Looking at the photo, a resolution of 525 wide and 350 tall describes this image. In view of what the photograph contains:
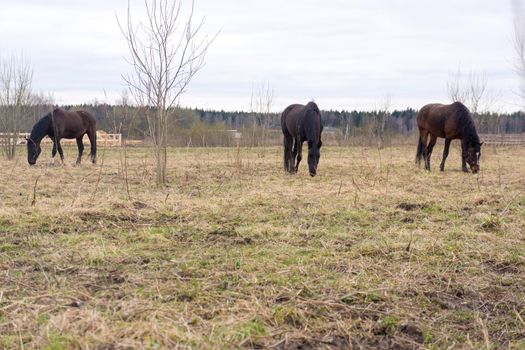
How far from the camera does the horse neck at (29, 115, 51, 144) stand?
607 inches

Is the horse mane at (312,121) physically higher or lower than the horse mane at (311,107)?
lower

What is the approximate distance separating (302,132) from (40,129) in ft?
25.9

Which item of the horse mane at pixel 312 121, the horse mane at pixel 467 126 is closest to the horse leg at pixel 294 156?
the horse mane at pixel 312 121

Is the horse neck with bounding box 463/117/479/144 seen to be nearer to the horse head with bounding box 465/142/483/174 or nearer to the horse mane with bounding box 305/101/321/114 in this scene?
the horse head with bounding box 465/142/483/174

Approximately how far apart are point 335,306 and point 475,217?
152 inches

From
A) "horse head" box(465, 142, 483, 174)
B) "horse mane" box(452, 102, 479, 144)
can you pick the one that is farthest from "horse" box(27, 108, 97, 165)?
"horse head" box(465, 142, 483, 174)

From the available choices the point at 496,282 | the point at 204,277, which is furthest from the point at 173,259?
the point at 496,282

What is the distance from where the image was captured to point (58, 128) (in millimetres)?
15641

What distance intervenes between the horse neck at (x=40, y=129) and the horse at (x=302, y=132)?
699 cm

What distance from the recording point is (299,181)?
1137 centimetres

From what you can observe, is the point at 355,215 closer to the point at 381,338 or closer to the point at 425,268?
the point at 425,268

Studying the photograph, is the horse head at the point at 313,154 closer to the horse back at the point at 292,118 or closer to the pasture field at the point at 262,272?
the horse back at the point at 292,118

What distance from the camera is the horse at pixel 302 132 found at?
12.2 m

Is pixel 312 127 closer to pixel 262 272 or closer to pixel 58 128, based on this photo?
pixel 58 128
